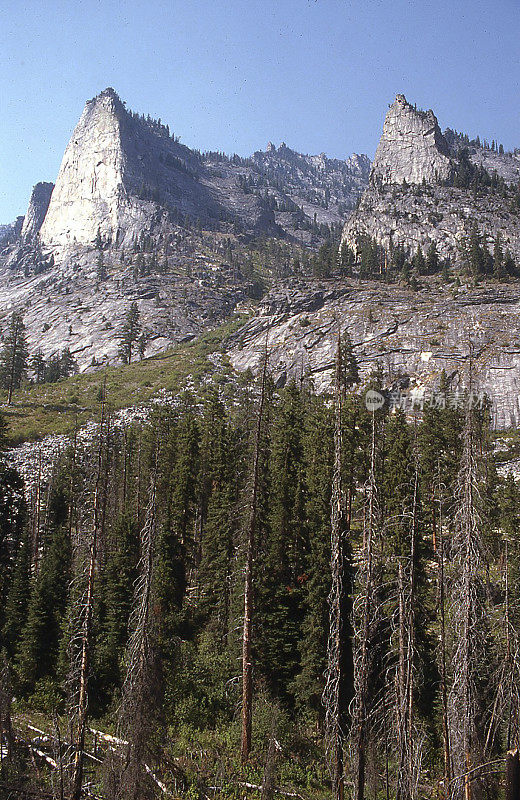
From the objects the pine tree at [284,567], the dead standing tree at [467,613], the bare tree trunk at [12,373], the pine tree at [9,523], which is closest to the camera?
the dead standing tree at [467,613]

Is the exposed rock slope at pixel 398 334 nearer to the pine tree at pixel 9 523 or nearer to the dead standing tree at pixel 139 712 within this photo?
the pine tree at pixel 9 523

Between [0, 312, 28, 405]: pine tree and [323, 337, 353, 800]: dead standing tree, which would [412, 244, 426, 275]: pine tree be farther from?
[323, 337, 353, 800]: dead standing tree

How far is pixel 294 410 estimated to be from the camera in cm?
4922

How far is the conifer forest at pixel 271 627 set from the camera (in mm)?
18656

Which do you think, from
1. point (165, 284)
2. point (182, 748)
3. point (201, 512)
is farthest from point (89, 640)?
point (165, 284)

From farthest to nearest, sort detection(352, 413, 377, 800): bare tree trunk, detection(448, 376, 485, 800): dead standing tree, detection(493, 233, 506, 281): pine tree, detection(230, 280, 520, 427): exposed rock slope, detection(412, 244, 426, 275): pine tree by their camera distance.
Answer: detection(412, 244, 426, 275): pine tree
detection(493, 233, 506, 281): pine tree
detection(230, 280, 520, 427): exposed rock slope
detection(352, 413, 377, 800): bare tree trunk
detection(448, 376, 485, 800): dead standing tree

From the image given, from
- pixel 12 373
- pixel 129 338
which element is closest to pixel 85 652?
pixel 12 373

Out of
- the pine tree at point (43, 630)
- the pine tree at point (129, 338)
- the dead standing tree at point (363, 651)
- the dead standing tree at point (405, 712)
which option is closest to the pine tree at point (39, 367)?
the pine tree at point (129, 338)

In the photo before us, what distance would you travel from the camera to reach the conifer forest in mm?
18656

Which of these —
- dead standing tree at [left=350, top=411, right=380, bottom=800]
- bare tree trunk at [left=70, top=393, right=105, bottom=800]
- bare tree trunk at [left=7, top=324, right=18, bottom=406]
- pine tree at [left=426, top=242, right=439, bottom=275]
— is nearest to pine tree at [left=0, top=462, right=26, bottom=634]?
bare tree trunk at [left=70, top=393, right=105, bottom=800]

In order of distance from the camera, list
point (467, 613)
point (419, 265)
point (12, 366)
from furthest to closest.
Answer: point (419, 265), point (12, 366), point (467, 613)

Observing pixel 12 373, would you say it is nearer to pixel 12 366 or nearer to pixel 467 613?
pixel 12 366

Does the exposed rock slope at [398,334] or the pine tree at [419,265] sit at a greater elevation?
the pine tree at [419,265]

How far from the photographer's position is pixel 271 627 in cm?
3173
